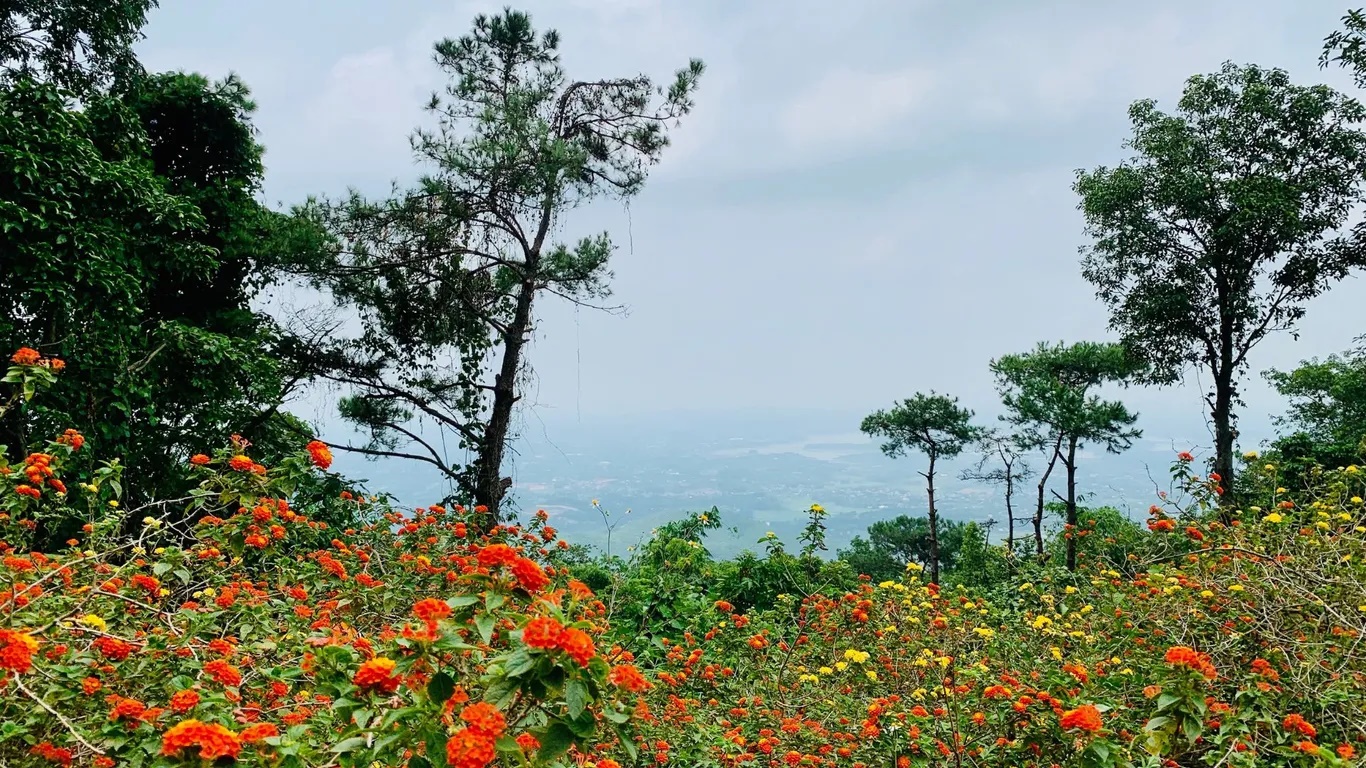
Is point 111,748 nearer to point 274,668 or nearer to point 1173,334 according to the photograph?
point 274,668

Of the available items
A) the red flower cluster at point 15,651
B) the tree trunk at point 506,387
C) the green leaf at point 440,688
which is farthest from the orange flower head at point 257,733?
the tree trunk at point 506,387

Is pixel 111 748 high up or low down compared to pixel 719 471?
up

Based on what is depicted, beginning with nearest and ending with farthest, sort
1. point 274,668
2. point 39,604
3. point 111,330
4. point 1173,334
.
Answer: point 274,668
point 39,604
point 111,330
point 1173,334

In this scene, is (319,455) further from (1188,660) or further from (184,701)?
(1188,660)

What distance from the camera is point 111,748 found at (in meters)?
1.29

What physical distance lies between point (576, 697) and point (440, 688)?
0.24m

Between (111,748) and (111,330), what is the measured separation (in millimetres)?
5300

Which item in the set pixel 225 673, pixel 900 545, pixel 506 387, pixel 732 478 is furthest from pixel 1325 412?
pixel 732 478

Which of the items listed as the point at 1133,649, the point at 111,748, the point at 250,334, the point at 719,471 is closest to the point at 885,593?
the point at 1133,649

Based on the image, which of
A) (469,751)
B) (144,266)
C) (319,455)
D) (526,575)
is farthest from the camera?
(144,266)

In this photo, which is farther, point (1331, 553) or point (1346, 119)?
point (1346, 119)

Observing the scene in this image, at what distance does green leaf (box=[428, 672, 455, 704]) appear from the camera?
1089 mm

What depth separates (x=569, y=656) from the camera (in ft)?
3.47

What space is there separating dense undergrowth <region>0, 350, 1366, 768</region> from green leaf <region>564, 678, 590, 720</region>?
15 mm
